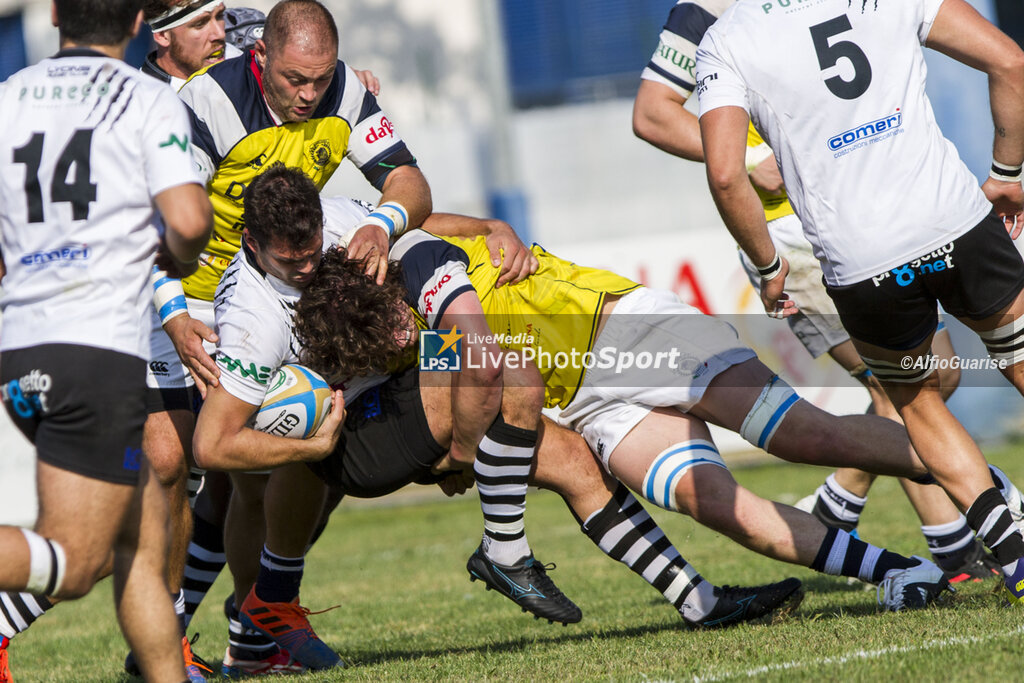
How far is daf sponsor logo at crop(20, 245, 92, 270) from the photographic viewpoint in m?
3.19

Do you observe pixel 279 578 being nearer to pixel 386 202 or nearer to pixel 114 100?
pixel 386 202

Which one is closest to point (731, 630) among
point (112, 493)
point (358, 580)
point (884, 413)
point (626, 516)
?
point (626, 516)

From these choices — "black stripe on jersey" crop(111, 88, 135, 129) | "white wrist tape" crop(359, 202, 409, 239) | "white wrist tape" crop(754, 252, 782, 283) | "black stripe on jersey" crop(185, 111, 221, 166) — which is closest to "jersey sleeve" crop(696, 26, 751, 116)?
"white wrist tape" crop(754, 252, 782, 283)

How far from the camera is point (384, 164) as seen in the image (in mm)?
5012

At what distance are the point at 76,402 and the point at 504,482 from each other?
5.86ft

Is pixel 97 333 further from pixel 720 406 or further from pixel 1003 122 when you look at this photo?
pixel 1003 122

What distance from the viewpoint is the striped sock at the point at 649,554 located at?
4.55m

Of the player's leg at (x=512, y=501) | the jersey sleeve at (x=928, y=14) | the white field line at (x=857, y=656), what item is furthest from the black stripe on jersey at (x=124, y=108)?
the jersey sleeve at (x=928, y=14)

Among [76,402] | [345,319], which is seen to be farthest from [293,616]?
[76,402]

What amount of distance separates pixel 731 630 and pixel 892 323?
53.4 inches

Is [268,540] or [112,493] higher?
[112,493]

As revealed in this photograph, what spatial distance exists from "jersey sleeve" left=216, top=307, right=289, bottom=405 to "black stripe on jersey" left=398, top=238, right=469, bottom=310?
0.56 metres

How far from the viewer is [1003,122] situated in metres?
3.97

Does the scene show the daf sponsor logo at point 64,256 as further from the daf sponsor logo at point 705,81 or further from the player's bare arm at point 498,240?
the daf sponsor logo at point 705,81
